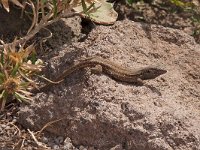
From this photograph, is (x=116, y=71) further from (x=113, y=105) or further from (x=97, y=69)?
(x=113, y=105)

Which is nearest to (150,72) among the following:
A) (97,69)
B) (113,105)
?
(97,69)

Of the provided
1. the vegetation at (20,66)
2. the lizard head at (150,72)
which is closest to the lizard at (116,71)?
the lizard head at (150,72)

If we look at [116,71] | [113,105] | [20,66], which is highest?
[20,66]

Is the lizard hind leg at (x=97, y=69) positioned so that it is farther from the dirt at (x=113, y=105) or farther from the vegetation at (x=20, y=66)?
the vegetation at (x=20, y=66)

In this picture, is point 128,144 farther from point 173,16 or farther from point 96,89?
point 173,16

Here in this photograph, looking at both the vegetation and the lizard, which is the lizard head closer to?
the lizard

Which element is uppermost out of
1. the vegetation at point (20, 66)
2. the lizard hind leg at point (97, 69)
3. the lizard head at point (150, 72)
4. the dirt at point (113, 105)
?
the vegetation at point (20, 66)
